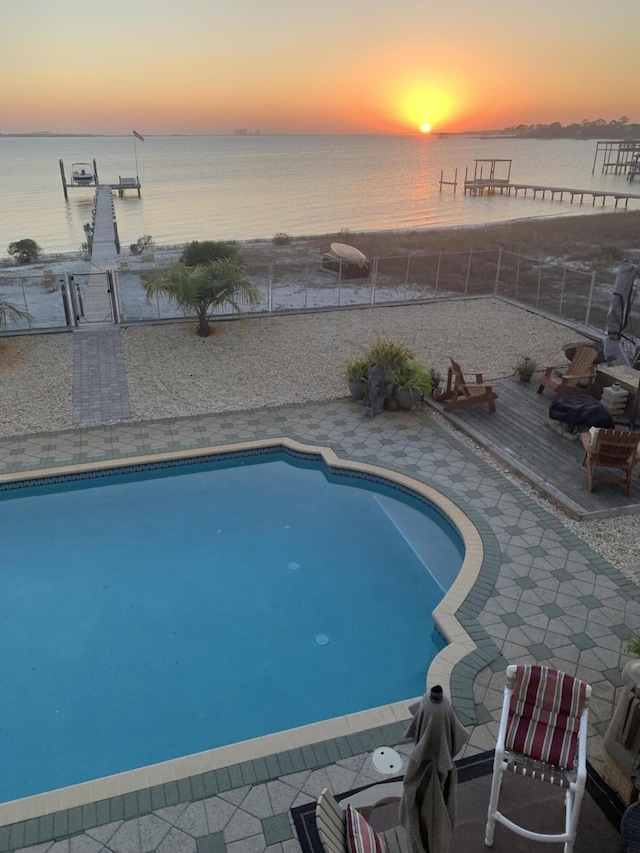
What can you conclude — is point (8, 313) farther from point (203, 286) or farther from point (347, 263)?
point (347, 263)

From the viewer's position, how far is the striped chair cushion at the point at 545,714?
4.43m

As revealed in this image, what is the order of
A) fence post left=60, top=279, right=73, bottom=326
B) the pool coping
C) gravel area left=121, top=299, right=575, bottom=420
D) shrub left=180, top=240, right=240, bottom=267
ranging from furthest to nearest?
shrub left=180, top=240, right=240, bottom=267, fence post left=60, top=279, right=73, bottom=326, gravel area left=121, top=299, right=575, bottom=420, the pool coping

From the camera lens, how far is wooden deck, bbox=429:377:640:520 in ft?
30.0

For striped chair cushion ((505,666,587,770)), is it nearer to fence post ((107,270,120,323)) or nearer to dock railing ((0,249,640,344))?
dock railing ((0,249,640,344))

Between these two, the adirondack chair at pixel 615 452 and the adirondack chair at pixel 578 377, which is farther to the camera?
the adirondack chair at pixel 578 377

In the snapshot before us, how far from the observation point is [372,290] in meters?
20.2

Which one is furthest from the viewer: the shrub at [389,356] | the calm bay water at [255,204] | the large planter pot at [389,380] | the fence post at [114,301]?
the calm bay water at [255,204]

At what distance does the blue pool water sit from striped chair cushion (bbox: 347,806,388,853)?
2519 mm

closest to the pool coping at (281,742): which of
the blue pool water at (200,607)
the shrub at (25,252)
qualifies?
the blue pool water at (200,607)

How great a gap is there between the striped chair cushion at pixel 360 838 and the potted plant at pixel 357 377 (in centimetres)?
936

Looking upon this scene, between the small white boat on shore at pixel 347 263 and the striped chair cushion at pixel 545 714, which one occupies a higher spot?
the striped chair cushion at pixel 545 714

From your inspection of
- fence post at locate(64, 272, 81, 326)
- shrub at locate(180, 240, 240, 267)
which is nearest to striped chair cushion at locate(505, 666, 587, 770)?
fence post at locate(64, 272, 81, 326)

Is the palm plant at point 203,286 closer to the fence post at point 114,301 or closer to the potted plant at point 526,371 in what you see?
the fence post at point 114,301

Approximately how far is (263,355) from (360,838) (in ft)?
42.0
